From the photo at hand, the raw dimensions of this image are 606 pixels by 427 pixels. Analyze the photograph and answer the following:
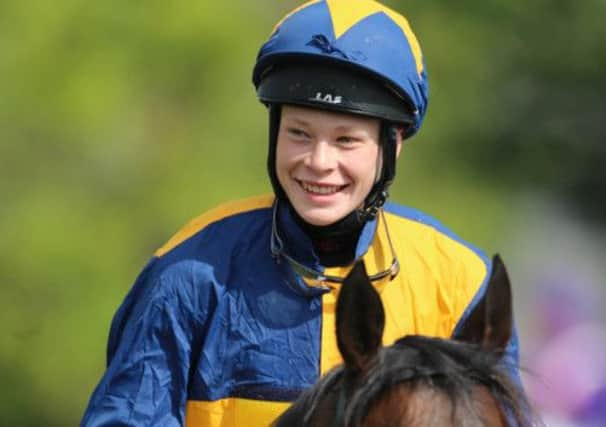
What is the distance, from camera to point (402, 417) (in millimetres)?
2717

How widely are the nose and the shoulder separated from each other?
371 millimetres

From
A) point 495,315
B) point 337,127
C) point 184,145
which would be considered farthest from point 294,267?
point 184,145

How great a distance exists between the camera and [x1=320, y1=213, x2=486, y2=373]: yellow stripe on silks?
3.64 meters

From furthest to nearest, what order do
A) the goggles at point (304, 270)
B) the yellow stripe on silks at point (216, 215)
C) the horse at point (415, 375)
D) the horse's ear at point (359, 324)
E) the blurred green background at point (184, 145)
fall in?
the blurred green background at point (184, 145), the yellow stripe on silks at point (216, 215), the goggles at point (304, 270), the horse's ear at point (359, 324), the horse at point (415, 375)

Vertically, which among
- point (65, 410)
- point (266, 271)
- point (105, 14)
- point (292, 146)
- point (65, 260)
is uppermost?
point (105, 14)

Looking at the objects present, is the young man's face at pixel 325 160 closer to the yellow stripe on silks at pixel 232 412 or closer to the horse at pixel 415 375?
the yellow stripe on silks at pixel 232 412

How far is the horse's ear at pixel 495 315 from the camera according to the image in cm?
294

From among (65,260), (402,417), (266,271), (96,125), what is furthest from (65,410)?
(402,417)

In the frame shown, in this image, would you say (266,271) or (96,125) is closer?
(266,271)

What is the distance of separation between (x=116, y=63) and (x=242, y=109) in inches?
27.8

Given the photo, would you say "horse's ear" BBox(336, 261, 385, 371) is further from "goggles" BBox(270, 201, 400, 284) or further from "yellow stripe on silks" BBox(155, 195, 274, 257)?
"yellow stripe on silks" BBox(155, 195, 274, 257)

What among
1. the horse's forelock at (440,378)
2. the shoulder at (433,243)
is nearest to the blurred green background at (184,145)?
the shoulder at (433,243)

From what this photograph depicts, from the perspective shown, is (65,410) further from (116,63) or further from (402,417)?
(402,417)

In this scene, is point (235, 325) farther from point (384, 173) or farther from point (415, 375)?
point (415, 375)
